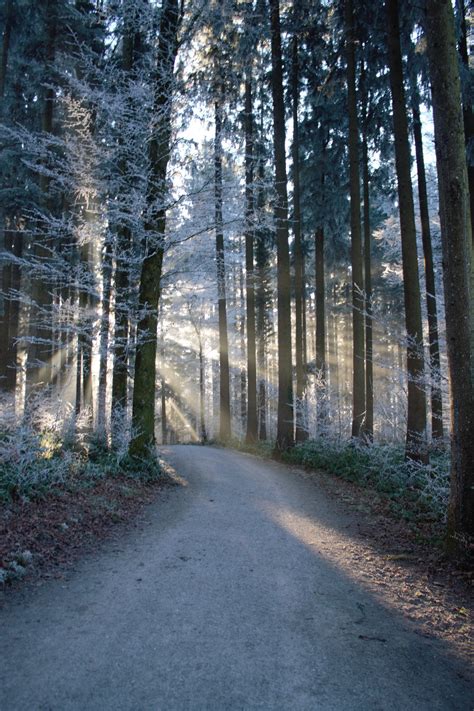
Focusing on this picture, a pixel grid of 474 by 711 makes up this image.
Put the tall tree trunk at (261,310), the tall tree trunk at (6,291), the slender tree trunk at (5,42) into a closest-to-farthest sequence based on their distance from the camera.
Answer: the slender tree trunk at (5,42) < the tall tree trunk at (6,291) < the tall tree trunk at (261,310)

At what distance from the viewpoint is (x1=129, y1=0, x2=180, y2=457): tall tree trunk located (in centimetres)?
991

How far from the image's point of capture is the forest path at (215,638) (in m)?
2.86

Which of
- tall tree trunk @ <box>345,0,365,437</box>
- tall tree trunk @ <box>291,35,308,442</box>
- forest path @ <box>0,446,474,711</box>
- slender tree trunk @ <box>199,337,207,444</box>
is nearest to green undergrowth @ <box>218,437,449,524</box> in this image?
tall tree trunk @ <box>345,0,365,437</box>

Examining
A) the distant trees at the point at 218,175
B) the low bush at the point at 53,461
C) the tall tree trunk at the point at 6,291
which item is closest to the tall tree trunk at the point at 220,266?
the distant trees at the point at 218,175

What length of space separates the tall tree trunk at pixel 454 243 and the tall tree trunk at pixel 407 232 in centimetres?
447

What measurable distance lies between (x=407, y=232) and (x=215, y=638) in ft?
31.2

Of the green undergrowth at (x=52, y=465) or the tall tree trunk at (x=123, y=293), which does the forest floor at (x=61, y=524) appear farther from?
the tall tree trunk at (x=123, y=293)

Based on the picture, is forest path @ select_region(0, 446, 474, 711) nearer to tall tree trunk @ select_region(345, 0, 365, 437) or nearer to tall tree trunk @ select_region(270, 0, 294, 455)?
tall tree trunk @ select_region(345, 0, 365, 437)

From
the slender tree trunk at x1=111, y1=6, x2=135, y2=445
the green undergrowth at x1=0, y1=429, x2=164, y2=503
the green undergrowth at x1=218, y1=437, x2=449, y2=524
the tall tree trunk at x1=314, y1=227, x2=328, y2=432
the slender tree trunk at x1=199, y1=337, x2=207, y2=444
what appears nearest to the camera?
the green undergrowth at x1=0, y1=429, x2=164, y2=503

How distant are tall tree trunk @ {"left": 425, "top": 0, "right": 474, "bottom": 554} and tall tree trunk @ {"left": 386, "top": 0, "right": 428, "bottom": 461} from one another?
4475 mm

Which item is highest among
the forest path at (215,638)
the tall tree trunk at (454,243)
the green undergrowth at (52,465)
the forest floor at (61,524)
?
the tall tree trunk at (454,243)

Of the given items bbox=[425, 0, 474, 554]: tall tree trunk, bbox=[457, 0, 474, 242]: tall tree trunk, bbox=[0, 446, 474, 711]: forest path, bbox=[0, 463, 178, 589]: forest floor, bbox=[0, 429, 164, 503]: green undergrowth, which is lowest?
bbox=[0, 446, 474, 711]: forest path

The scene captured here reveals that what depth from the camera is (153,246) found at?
10227mm

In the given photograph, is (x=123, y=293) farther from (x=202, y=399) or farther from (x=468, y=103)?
(x=202, y=399)
